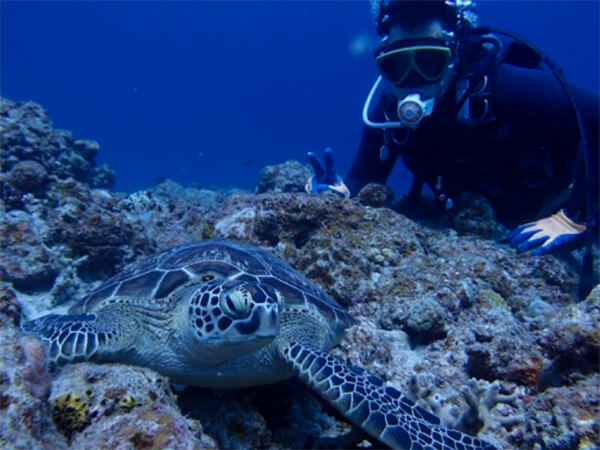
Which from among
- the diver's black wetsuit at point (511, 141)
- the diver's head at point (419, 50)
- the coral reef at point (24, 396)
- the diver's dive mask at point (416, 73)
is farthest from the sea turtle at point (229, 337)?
the diver's black wetsuit at point (511, 141)

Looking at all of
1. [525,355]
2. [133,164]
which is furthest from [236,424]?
[133,164]

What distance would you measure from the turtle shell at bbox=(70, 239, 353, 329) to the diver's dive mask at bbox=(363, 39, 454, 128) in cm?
260

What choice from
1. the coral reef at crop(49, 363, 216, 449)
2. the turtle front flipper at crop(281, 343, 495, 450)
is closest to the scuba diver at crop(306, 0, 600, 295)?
the turtle front flipper at crop(281, 343, 495, 450)

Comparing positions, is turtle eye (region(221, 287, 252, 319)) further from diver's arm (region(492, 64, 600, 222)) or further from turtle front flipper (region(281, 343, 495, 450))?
diver's arm (region(492, 64, 600, 222))

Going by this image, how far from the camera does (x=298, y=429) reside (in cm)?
212

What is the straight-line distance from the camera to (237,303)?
1.92 m

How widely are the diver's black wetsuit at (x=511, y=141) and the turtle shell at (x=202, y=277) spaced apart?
2.88 metres

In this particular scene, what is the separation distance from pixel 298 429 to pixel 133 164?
7722 cm

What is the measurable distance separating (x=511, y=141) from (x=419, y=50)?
165 centimetres

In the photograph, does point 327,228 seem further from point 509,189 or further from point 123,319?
point 509,189

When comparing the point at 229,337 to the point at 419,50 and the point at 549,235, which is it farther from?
the point at 549,235

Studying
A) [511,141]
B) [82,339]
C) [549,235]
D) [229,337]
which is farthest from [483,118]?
[82,339]

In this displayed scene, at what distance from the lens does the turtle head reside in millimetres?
1942

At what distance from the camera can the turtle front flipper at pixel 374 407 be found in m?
1.71
